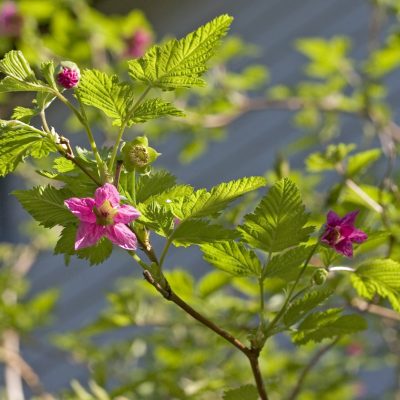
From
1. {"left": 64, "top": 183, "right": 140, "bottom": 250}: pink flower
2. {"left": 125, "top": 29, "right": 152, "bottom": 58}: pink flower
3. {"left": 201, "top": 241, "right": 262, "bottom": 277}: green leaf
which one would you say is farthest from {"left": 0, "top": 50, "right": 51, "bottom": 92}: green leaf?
{"left": 125, "top": 29, "right": 152, "bottom": 58}: pink flower

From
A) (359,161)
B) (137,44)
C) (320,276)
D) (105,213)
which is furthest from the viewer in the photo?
(137,44)

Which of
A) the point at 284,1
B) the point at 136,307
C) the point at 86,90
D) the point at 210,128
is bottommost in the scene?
the point at 136,307

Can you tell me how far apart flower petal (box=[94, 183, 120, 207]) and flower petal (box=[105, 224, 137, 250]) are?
28 mm

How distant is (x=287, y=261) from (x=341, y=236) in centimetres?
6

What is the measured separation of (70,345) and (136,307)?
20.9 inches

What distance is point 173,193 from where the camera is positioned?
0.65 meters

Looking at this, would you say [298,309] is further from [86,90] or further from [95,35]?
[95,35]

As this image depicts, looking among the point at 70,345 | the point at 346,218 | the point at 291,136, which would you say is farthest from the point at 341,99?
the point at 291,136

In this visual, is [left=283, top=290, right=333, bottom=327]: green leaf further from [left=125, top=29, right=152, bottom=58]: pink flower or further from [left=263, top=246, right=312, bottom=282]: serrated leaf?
[left=125, top=29, right=152, bottom=58]: pink flower

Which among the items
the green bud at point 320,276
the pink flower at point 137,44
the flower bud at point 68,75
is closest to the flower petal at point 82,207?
the flower bud at point 68,75

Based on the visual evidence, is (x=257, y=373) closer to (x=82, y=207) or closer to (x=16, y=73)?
(x=82, y=207)

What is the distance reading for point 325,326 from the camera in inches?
28.8

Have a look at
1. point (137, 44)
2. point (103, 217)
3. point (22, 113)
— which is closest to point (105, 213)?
point (103, 217)

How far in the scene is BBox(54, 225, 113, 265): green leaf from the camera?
0.65 m
